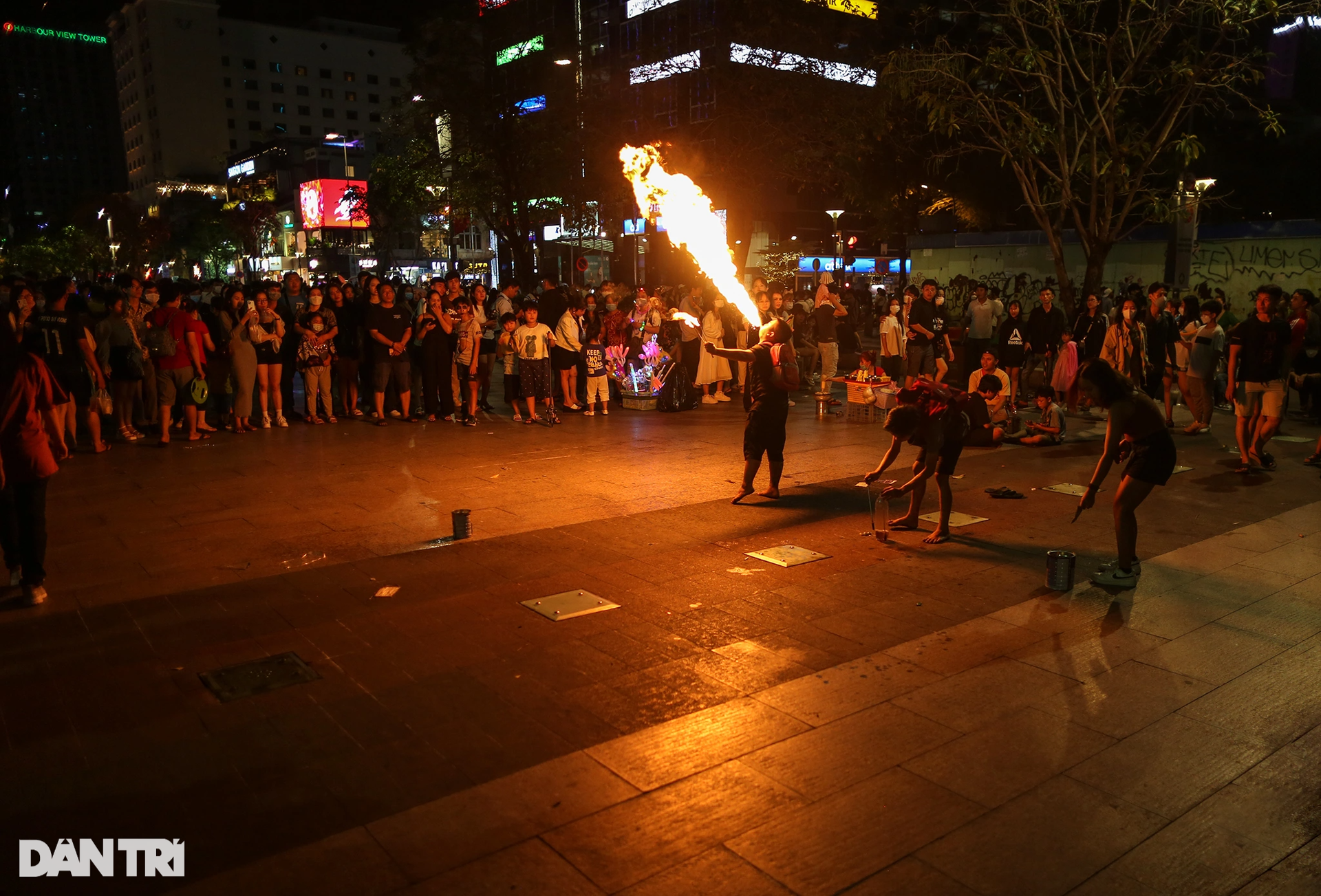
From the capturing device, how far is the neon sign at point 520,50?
76.6ft

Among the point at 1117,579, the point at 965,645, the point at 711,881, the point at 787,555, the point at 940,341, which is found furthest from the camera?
the point at 940,341

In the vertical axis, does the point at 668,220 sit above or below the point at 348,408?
above

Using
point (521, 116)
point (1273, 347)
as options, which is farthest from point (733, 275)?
point (521, 116)

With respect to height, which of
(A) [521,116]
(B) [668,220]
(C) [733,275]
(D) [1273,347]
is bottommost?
(D) [1273,347]

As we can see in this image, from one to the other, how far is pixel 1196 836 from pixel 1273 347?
8271 mm

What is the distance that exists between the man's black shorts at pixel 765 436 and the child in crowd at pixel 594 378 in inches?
243

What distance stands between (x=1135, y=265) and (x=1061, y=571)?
77.4ft

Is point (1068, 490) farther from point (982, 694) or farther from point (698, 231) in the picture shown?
point (982, 694)

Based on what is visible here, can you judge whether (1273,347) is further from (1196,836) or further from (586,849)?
(586,849)

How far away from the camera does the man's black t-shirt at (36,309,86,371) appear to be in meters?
10.3

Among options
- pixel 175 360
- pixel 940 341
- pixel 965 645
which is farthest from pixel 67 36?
pixel 965 645

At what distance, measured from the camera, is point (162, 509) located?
8.77 meters

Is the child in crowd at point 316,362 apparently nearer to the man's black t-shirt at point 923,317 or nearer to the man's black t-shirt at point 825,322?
the man's black t-shirt at point 825,322

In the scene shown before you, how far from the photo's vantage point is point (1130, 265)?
26719mm
